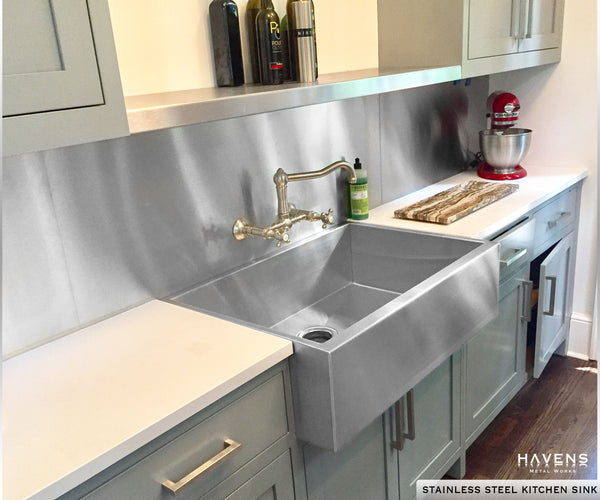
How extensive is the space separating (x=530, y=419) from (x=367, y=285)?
3.36ft

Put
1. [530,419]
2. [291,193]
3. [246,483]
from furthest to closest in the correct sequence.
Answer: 1. [530,419]
2. [291,193]
3. [246,483]

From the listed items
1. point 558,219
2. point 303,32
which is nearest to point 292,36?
point 303,32

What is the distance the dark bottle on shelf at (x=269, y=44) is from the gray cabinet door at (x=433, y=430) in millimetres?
975

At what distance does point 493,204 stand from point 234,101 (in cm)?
130

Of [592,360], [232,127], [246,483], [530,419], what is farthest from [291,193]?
[592,360]

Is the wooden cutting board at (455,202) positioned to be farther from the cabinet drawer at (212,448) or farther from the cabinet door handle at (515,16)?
the cabinet drawer at (212,448)

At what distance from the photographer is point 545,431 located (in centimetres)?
229

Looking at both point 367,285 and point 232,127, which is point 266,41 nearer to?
point 232,127

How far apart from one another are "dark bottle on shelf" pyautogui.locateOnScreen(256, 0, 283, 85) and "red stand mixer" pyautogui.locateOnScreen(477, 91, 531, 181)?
4.12 ft

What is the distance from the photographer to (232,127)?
158cm

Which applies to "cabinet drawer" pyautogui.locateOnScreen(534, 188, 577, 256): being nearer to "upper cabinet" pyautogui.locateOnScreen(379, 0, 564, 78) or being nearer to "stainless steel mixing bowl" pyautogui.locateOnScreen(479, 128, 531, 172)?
"stainless steel mixing bowl" pyautogui.locateOnScreen(479, 128, 531, 172)

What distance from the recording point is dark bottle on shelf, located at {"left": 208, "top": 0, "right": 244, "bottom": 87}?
4.93ft

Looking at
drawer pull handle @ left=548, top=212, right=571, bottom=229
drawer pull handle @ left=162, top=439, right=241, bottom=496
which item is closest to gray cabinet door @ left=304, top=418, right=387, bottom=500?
drawer pull handle @ left=162, top=439, right=241, bottom=496

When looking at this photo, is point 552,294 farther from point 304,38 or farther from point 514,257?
point 304,38
